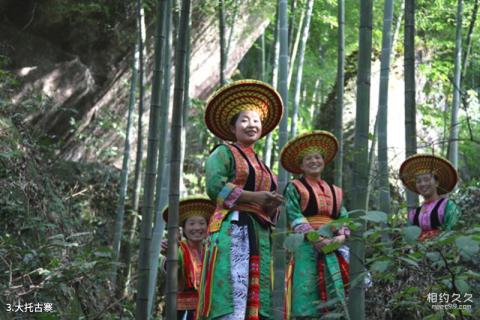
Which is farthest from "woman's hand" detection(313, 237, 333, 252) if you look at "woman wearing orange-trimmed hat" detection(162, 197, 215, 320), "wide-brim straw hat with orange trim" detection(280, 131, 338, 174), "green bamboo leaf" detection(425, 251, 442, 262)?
"green bamboo leaf" detection(425, 251, 442, 262)

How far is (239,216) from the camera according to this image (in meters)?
3.62

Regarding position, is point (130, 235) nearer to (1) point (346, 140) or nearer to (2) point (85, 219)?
(2) point (85, 219)

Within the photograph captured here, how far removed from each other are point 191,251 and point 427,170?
1757mm

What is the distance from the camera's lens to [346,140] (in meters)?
9.48

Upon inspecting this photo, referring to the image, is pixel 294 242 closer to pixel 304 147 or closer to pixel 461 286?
pixel 461 286

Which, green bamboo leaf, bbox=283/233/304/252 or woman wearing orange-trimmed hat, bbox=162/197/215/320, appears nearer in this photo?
green bamboo leaf, bbox=283/233/304/252

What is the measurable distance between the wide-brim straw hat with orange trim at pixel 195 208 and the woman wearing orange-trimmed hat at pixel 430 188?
1357mm

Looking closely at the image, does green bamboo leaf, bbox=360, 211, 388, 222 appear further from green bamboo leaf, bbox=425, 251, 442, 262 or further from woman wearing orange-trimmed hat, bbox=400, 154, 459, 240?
woman wearing orange-trimmed hat, bbox=400, 154, 459, 240

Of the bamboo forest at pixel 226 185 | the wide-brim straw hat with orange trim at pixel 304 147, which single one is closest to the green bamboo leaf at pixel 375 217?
the bamboo forest at pixel 226 185

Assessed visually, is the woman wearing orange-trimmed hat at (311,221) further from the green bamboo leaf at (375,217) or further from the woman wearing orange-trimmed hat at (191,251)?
the green bamboo leaf at (375,217)

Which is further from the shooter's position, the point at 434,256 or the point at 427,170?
the point at 427,170

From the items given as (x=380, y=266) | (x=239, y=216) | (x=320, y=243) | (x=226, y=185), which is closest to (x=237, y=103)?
(x=226, y=185)

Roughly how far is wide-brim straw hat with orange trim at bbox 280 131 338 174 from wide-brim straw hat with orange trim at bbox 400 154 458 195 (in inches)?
23.2

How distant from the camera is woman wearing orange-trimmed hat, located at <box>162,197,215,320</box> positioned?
15.5 feet
